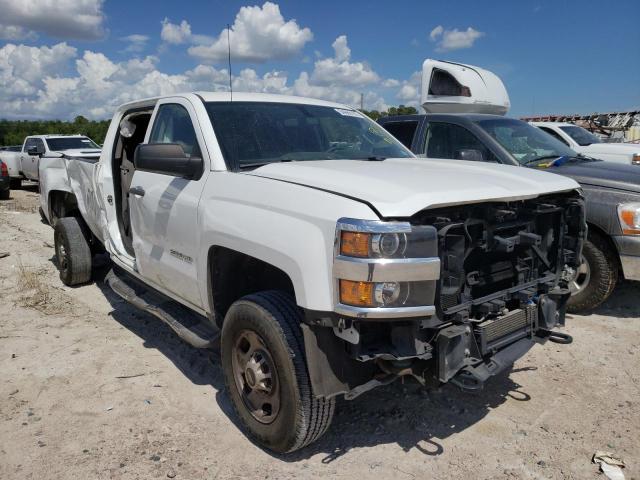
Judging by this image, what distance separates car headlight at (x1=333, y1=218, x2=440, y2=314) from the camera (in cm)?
231

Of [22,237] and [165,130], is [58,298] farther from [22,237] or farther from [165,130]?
[22,237]

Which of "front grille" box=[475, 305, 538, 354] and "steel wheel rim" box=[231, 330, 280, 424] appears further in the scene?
"steel wheel rim" box=[231, 330, 280, 424]

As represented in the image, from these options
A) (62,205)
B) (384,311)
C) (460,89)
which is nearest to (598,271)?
(384,311)

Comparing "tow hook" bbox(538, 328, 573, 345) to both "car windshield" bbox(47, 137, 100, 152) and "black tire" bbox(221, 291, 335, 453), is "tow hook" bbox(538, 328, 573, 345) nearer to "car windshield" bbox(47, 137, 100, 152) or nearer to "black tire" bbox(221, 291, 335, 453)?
"black tire" bbox(221, 291, 335, 453)

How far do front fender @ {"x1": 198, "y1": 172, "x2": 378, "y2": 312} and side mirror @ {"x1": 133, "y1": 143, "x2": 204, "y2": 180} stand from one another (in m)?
0.13

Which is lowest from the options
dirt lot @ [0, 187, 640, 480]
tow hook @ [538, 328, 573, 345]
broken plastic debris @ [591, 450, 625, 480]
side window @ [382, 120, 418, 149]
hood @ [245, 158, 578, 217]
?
dirt lot @ [0, 187, 640, 480]

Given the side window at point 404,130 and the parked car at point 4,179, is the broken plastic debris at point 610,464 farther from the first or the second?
the parked car at point 4,179

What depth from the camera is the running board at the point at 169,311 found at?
3.48m

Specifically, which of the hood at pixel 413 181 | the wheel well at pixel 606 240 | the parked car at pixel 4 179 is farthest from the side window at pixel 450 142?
the parked car at pixel 4 179

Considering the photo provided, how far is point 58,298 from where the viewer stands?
580 cm

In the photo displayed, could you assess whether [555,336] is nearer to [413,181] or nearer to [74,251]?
[413,181]

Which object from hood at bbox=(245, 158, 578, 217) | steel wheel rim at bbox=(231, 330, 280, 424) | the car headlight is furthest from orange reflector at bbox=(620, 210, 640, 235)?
steel wheel rim at bbox=(231, 330, 280, 424)

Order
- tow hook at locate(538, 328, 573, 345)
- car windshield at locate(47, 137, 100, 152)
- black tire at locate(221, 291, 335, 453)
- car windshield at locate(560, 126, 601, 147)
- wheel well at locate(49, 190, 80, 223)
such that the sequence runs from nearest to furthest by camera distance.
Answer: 1. black tire at locate(221, 291, 335, 453)
2. tow hook at locate(538, 328, 573, 345)
3. wheel well at locate(49, 190, 80, 223)
4. car windshield at locate(560, 126, 601, 147)
5. car windshield at locate(47, 137, 100, 152)

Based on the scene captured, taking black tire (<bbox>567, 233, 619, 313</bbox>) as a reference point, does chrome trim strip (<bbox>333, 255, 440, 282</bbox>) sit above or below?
above
